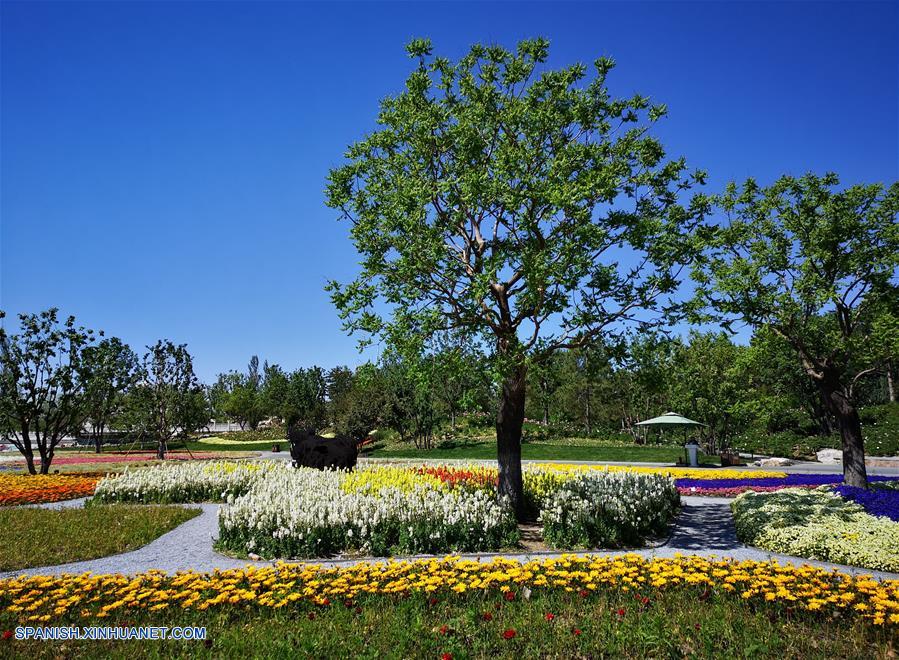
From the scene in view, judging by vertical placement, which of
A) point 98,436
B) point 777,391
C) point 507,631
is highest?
point 777,391

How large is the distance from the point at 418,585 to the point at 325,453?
12.9 meters

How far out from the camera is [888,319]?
1269 cm

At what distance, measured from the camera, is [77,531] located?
10.1 metres

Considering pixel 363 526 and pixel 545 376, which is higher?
pixel 545 376

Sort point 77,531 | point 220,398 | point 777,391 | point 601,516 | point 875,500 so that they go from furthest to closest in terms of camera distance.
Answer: point 220,398 < point 777,391 < point 875,500 < point 77,531 < point 601,516

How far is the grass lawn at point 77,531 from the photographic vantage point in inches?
333

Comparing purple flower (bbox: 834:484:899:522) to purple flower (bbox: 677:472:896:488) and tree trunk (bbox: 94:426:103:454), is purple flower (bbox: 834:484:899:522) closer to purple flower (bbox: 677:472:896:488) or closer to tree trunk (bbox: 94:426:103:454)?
purple flower (bbox: 677:472:896:488)

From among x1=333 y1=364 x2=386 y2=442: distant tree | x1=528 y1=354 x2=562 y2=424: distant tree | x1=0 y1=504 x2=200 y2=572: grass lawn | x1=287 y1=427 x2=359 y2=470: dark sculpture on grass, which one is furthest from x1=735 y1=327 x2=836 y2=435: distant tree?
x1=333 y1=364 x2=386 y2=442: distant tree

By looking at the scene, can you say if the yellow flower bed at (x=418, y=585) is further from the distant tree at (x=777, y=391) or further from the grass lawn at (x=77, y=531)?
the distant tree at (x=777, y=391)

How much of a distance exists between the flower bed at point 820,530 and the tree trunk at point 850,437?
10.3ft

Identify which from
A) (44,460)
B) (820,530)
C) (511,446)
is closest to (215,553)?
(511,446)

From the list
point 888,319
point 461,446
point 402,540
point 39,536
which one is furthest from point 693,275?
point 461,446

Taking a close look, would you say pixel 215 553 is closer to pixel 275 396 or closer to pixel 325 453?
pixel 325 453

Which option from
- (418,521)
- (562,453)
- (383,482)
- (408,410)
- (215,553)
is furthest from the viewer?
(408,410)
